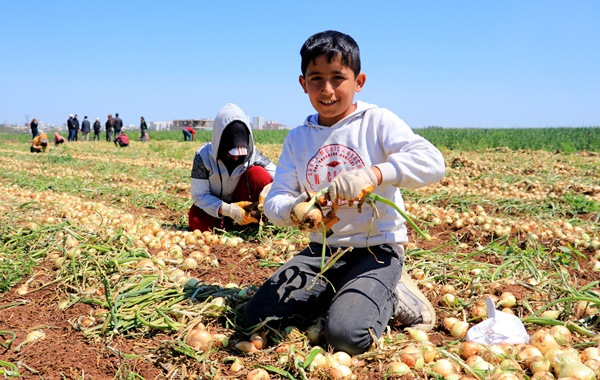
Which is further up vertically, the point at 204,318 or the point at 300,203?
the point at 300,203

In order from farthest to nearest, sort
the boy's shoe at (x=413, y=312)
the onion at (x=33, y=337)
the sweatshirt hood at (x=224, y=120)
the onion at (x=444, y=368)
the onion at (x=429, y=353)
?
1. the sweatshirt hood at (x=224, y=120)
2. the boy's shoe at (x=413, y=312)
3. the onion at (x=33, y=337)
4. the onion at (x=429, y=353)
5. the onion at (x=444, y=368)

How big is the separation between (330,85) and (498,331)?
1.24m

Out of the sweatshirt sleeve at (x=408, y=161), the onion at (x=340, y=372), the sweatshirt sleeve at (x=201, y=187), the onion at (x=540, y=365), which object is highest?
the sweatshirt sleeve at (x=408, y=161)

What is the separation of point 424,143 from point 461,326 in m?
0.82

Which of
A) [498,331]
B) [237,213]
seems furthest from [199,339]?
[237,213]

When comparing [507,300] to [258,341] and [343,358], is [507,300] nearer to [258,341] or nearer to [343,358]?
[343,358]

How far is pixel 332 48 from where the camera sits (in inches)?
81.9

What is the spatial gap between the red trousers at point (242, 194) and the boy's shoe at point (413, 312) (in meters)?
1.93

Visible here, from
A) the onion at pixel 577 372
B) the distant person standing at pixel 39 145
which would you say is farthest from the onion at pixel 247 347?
the distant person standing at pixel 39 145

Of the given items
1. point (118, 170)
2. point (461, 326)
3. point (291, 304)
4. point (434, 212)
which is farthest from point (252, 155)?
point (118, 170)

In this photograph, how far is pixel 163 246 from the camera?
3.38m

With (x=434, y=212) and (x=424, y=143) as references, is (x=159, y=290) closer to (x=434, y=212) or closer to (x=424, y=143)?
(x=424, y=143)

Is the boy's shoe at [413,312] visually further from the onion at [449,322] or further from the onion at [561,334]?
the onion at [561,334]

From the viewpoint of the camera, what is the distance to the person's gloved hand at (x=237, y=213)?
3.77m
